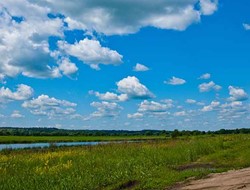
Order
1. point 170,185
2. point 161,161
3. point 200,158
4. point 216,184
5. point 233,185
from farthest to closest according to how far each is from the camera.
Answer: point 200,158, point 161,161, point 170,185, point 216,184, point 233,185

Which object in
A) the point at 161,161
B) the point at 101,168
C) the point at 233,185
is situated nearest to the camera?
the point at 233,185

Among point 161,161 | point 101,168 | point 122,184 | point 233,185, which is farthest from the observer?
point 161,161

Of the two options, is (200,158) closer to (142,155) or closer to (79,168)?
(142,155)

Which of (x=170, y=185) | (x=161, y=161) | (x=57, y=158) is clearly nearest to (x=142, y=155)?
(x=161, y=161)

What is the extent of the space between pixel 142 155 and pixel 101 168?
698cm

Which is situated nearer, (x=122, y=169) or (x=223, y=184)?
(x=223, y=184)

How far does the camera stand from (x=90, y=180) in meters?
18.7

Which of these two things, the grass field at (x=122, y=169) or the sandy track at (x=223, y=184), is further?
the grass field at (x=122, y=169)

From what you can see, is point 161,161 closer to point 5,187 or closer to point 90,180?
point 90,180

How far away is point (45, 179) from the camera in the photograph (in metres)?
19.7

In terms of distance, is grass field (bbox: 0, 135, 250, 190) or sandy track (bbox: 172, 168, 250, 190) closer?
sandy track (bbox: 172, 168, 250, 190)

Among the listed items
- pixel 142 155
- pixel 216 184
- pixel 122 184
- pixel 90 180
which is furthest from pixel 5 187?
pixel 142 155

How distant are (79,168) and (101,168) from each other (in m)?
1.34

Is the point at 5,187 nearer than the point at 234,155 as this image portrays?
Yes
